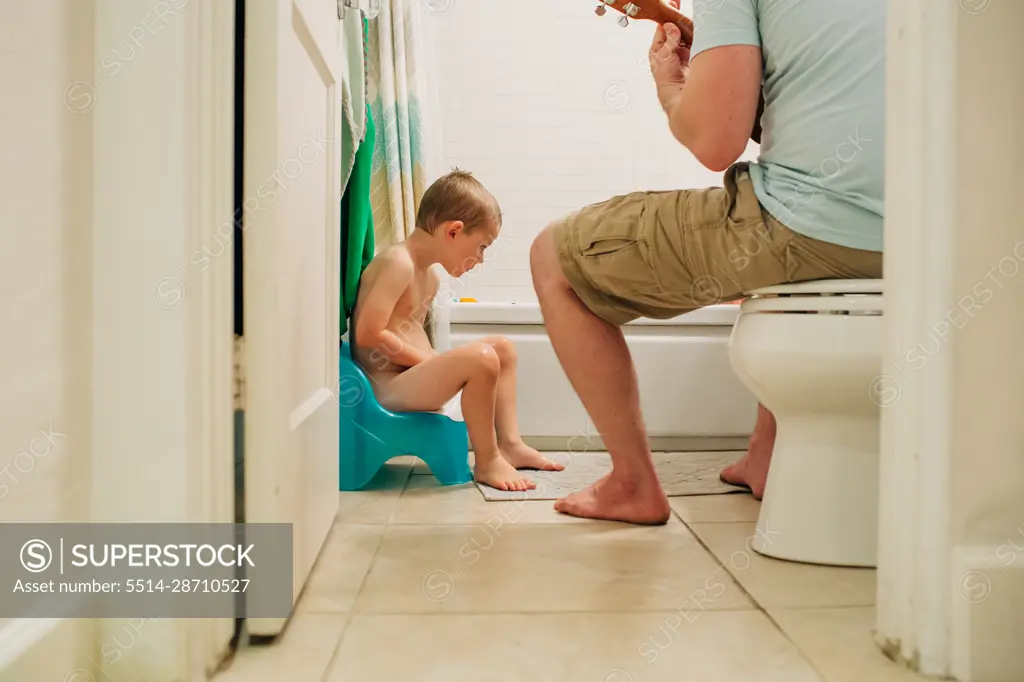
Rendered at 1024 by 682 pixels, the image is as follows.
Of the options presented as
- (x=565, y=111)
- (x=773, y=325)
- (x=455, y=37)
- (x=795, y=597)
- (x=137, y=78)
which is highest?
(x=455, y=37)

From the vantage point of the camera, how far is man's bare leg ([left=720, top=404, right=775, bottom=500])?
135 centimetres

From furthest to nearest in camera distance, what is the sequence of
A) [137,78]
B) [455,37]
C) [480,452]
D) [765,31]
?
[455,37] → [480,452] → [765,31] → [137,78]

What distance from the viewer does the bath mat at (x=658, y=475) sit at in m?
1.38

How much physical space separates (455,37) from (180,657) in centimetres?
253

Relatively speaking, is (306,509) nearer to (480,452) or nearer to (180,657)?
(180,657)

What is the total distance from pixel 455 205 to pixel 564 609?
0.98 m

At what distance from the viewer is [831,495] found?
97cm

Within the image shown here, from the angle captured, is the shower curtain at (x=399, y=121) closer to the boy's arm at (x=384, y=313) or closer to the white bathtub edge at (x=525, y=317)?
the white bathtub edge at (x=525, y=317)

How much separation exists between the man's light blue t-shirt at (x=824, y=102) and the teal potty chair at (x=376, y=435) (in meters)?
A: 0.74

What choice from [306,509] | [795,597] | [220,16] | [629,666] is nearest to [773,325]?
[795,597]

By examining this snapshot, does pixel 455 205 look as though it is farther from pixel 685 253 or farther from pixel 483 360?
pixel 685 253

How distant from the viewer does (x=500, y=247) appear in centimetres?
277

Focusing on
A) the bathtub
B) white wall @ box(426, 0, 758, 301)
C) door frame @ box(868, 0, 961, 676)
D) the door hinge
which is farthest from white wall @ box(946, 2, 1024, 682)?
white wall @ box(426, 0, 758, 301)

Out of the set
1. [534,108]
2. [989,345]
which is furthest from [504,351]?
[534,108]
